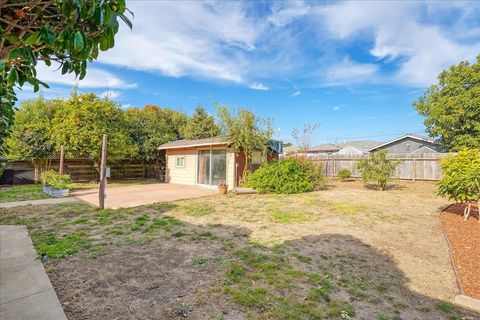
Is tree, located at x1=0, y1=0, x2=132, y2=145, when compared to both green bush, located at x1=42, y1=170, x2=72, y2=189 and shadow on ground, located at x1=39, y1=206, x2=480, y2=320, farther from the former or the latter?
green bush, located at x1=42, y1=170, x2=72, y2=189

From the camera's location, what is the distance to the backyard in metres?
3.01

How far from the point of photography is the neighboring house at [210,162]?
44.7ft

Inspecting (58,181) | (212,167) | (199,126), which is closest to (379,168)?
(212,167)

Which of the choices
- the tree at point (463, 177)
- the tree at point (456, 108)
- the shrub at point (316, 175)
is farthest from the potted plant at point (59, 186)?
the tree at point (456, 108)

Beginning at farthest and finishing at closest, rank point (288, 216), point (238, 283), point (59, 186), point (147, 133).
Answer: point (147, 133) < point (59, 186) < point (288, 216) < point (238, 283)

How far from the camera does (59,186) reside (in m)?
11.4

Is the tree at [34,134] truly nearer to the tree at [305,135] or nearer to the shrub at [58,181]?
the shrub at [58,181]

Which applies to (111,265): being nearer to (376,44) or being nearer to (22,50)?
(22,50)

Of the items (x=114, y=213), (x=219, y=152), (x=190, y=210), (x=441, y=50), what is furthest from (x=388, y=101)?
(x=114, y=213)

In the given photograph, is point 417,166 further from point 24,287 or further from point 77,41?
point 77,41

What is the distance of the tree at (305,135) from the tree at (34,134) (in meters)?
13.9

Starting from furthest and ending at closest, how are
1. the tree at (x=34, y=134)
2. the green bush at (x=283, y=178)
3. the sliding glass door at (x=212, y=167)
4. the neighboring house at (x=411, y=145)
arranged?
the neighboring house at (x=411, y=145), the tree at (x=34, y=134), the sliding glass door at (x=212, y=167), the green bush at (x=283, y=178)

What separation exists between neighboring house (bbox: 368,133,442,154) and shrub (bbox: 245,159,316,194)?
1835 centimetres

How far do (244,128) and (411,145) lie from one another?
24.2 meters
